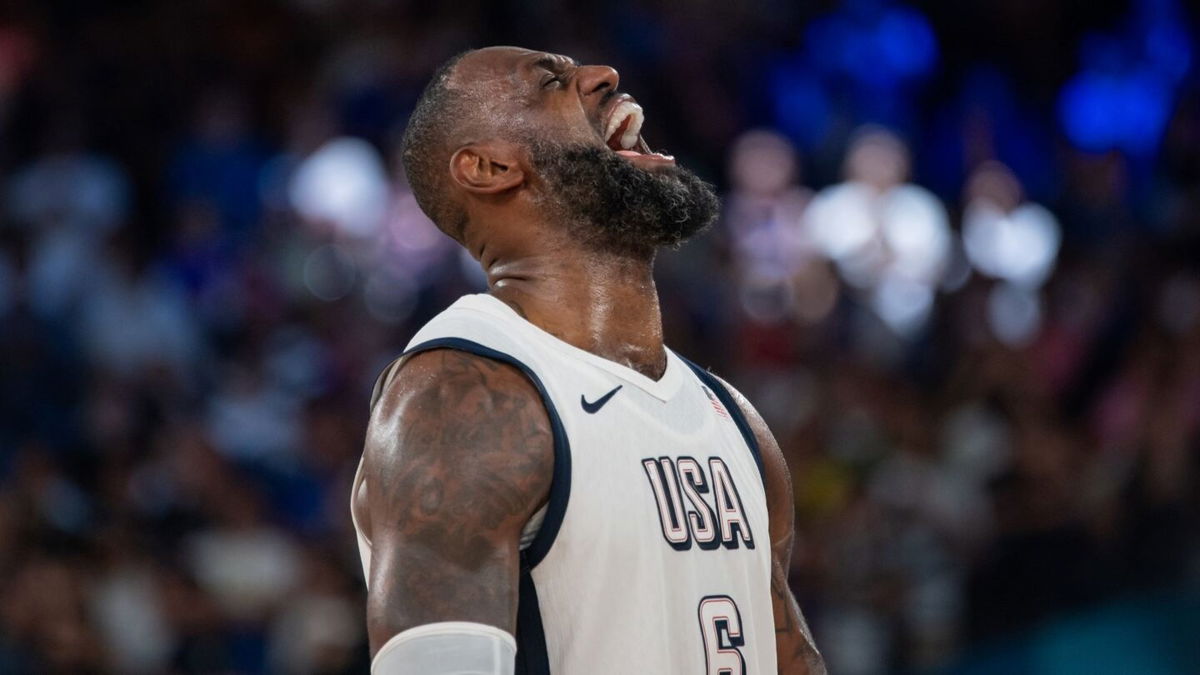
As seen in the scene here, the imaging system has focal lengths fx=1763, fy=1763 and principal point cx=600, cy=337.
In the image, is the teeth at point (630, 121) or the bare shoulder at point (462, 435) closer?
the bare shoulder at point (462, 435)

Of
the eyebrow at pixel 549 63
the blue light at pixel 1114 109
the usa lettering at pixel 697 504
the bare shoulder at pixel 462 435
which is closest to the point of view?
the bare shoulder at pixel 462 435

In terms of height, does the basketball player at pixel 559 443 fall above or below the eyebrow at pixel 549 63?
below

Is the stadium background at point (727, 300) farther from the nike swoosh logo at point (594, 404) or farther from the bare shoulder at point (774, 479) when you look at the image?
the nike swoosh logo at point (594, 404)

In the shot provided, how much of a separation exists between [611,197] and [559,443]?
53cm

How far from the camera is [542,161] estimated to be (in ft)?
10.5

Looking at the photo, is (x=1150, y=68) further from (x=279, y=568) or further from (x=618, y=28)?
(x=279, y=568)

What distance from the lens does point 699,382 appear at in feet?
11.1

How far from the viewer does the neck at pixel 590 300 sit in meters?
3.19

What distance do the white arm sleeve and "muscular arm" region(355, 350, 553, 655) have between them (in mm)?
18

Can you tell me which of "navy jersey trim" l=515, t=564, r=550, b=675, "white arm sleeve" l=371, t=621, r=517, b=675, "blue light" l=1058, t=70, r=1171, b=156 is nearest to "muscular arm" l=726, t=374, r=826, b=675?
"navy jersey trim" l=515, t=564, r=550, b=675

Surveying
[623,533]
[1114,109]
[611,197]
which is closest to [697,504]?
[623,533]

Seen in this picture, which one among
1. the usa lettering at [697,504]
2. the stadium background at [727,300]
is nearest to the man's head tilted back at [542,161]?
the usa lettering at [697,504]

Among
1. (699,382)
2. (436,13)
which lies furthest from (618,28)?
(699,382)

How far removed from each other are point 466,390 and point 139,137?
27.5ft
